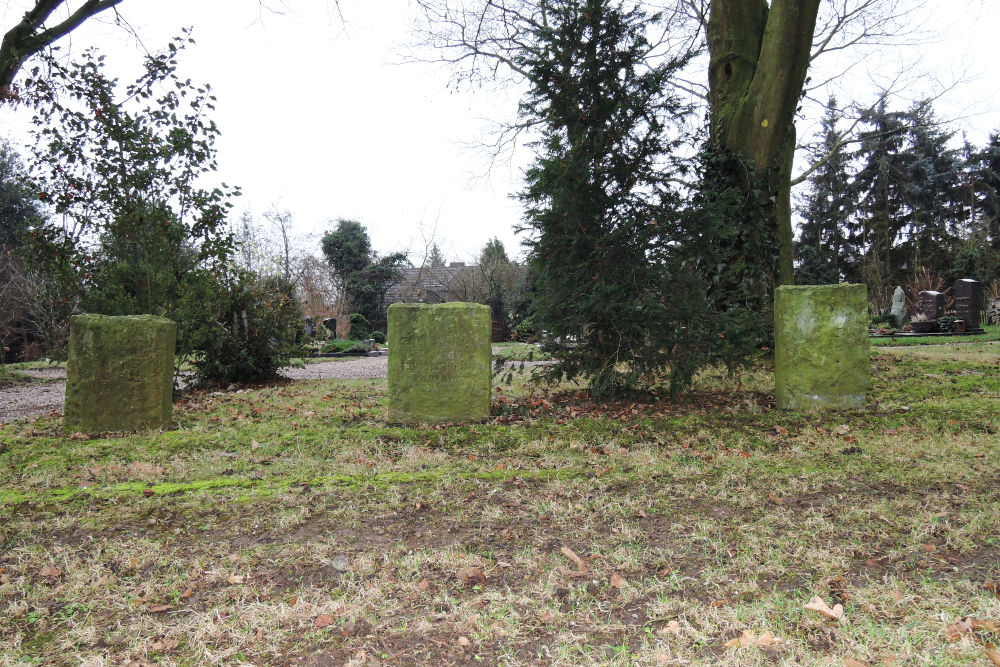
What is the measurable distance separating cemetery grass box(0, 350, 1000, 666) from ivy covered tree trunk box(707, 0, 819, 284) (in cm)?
459

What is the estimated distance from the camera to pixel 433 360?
5426mm

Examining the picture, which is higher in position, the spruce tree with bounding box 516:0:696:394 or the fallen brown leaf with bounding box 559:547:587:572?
the spruce tree with bounding box 516:0:696:394

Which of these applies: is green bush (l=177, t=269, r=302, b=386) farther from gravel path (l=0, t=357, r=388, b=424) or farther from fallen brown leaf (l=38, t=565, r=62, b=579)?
fallen brown leaf (l=38, t=565, r=62, b=579)

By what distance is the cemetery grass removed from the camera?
199 cm

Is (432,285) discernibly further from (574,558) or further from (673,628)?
(673,628)

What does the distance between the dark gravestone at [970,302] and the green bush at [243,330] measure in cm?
1902

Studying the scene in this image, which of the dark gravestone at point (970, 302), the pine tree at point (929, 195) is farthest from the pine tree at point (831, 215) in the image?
the dark gravestone at point (970, 302)

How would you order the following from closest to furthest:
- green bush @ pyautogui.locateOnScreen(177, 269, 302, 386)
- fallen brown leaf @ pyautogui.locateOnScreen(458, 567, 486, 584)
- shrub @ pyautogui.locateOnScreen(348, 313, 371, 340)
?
1. fallen brown leaf @ pyautogui.locateOnScreen(458, 567, 486, 584)
2. green bush @ pyautogui.locateOnScreen(177, 269, 302, 386)
3. shrub @ pyautogui.locateOnScreen(348, 313, 371, 340)

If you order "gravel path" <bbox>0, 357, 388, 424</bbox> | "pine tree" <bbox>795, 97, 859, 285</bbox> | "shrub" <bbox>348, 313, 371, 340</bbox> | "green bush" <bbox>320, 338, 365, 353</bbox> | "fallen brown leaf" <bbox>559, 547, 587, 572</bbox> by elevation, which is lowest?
"fallen brown leaf" <bbox>559, 547, 587, 572</bbox>

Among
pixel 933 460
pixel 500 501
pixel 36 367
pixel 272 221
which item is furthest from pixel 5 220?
pixel 933 460

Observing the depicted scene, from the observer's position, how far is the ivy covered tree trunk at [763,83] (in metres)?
7.91

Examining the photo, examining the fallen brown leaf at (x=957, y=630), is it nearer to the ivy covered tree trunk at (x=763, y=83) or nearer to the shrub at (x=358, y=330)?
the ivy covered tree trunk at (x=763, y=83)

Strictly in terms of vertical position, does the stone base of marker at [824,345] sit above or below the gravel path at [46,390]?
above

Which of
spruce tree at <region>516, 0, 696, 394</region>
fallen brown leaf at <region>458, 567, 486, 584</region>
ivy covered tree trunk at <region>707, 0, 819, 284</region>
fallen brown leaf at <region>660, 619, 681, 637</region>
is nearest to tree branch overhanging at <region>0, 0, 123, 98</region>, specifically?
spruce tree at <region>516, 0, 696, 394</region>
